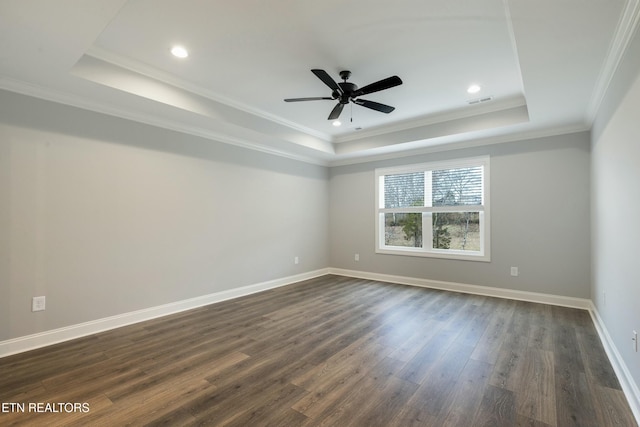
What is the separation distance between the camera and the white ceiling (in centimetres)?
202

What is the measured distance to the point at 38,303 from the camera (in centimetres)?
285

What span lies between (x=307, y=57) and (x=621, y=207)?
2.91m

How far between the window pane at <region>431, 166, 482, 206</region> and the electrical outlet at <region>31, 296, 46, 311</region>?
539cm

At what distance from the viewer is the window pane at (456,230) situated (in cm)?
489

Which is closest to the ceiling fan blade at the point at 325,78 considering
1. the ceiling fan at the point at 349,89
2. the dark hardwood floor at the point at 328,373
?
the ceiling fan at the point at 349,89

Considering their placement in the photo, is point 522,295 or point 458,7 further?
point 522,295

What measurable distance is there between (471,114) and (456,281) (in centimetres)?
265

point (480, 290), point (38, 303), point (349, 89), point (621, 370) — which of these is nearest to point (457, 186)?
point (480, 290)

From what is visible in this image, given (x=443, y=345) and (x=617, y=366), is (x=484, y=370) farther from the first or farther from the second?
(x=617, y=366)

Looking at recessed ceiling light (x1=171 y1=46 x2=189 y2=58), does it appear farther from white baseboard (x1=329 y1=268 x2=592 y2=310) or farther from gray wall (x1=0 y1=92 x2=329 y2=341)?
white baseboard (x1=329 y1=268 x2=592 y2=310)

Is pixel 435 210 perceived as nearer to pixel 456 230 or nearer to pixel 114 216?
pixel 456 230

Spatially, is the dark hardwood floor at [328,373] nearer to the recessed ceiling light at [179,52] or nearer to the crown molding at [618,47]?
the crown molding at [618,47]

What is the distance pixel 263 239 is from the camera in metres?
5.09

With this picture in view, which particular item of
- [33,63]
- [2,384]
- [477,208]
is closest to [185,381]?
[2,384]
